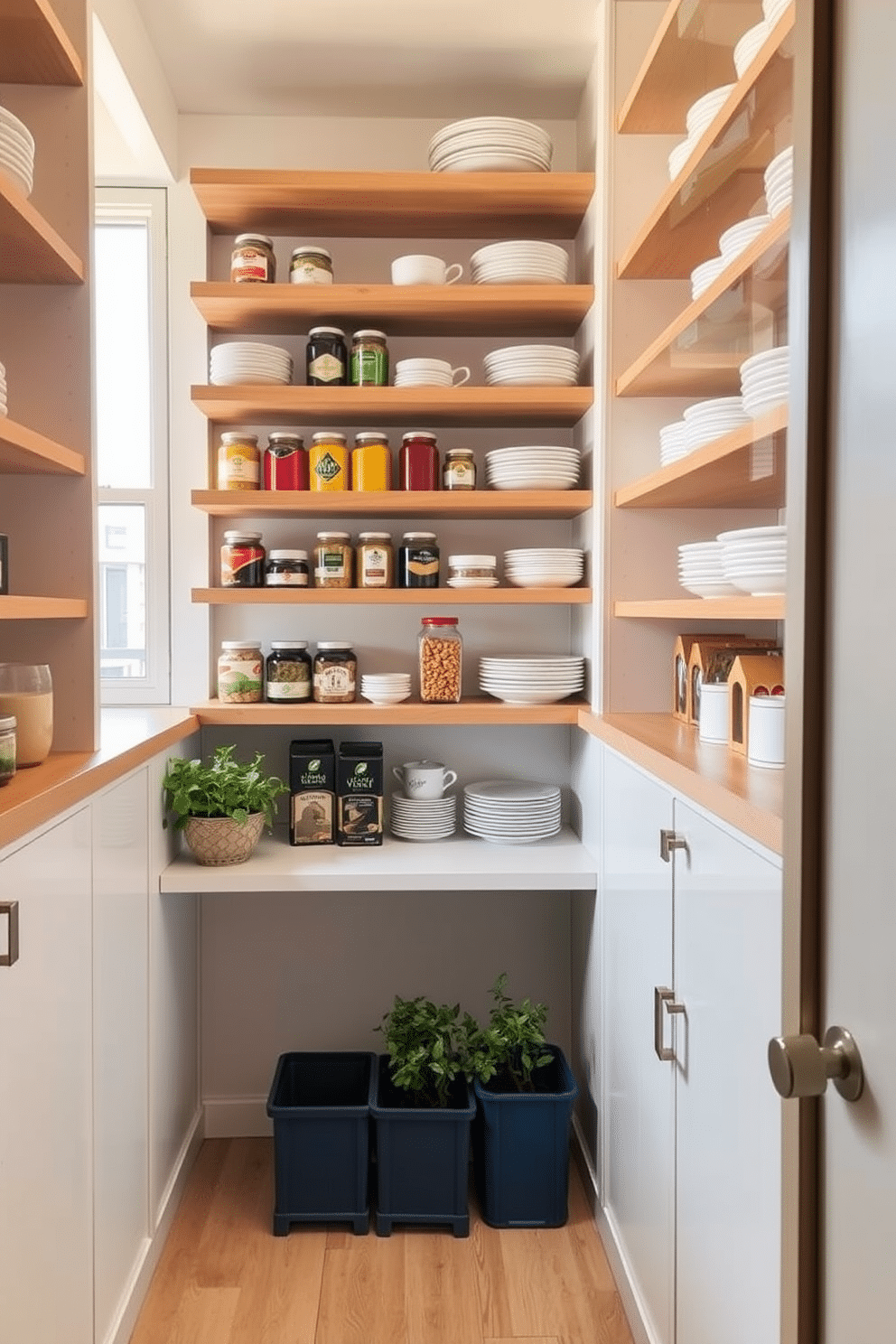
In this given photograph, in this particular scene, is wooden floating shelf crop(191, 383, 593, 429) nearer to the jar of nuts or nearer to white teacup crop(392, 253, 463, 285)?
white teacup crop(392, 253, 463, 285)

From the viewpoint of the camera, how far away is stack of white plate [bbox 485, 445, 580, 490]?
2.52 meters

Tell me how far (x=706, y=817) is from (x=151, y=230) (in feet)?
6.90

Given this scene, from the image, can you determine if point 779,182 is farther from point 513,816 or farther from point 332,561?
point 513,816

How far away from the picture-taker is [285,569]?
2.54 meters

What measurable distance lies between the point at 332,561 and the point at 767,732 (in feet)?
4.21

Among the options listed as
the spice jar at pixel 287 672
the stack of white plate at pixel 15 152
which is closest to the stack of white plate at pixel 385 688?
the spice jar at pixel 287 672

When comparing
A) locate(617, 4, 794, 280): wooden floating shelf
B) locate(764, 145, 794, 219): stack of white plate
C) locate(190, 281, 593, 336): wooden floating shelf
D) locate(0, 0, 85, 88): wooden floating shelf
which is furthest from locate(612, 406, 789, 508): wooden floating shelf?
locate(0, 0, 85, 88): wooden floating shelf

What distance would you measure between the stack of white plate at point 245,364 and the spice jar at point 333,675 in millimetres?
636

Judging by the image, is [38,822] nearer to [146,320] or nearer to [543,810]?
[543,810]

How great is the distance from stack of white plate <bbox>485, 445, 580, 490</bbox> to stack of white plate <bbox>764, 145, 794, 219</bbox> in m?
1.00

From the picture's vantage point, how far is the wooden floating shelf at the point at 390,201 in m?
2.43

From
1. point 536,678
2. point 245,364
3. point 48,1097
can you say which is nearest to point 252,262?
point 245,364

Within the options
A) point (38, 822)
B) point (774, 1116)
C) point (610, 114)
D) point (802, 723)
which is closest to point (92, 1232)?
point (38, 822)

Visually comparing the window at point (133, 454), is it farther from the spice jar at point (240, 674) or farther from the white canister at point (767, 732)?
the white canister at point (767, 732)
